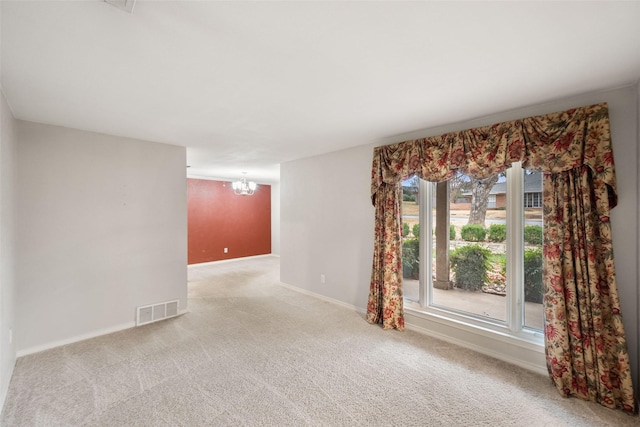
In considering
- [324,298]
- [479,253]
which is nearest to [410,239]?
[479,253]

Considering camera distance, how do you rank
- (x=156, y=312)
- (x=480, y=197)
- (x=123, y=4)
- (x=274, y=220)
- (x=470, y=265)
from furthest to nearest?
(x=274, y=220) < (x=156, y=312) < (x=470, y=265) < (x=480, y=197) < (x=123, y=4)

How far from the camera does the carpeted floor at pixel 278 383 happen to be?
1.84 meters

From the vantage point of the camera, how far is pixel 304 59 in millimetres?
1604

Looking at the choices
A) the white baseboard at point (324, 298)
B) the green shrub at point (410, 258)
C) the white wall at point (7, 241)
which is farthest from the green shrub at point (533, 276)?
the white wall at point (7, 241)

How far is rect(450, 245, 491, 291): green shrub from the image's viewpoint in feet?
9.37

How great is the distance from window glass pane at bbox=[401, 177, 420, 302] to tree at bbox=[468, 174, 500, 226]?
0.60m

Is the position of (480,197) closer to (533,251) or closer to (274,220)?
(533,251)

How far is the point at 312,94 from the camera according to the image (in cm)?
208

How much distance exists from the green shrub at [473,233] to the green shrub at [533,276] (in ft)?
1.33

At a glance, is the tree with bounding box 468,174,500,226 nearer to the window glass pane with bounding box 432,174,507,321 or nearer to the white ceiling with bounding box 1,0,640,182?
the window glass pane with bounding box 432,174,507,321

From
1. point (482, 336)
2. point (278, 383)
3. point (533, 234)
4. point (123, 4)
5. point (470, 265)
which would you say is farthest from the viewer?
point (470, 265)

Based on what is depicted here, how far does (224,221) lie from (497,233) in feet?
20.4

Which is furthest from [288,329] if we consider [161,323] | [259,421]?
[161,323]

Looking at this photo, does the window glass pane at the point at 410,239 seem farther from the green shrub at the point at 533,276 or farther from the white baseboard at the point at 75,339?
the white baseboard at the point at 75,339
